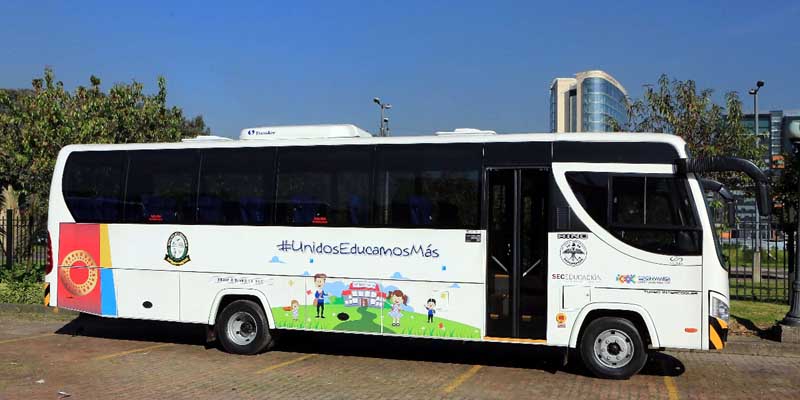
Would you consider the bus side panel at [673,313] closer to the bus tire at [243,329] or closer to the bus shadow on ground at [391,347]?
the bus shadow on ground at [391,347]

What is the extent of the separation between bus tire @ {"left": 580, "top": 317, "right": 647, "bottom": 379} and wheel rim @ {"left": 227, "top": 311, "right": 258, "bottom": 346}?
16.3ft

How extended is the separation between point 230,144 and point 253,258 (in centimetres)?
186

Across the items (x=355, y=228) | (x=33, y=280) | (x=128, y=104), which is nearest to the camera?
(x=355, y=228)

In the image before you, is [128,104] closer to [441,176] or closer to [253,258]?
[253,258]

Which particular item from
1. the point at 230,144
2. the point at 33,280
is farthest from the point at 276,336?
the point at 33,280

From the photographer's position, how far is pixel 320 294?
10531mm

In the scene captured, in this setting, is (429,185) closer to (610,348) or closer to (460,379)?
(460,379)

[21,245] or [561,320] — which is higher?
[21,245]

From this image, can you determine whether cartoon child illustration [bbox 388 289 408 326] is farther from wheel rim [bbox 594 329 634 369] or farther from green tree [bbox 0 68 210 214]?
green tree [bbox 0 68 210 214]

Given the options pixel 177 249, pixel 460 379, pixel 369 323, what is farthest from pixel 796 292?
pixel 177 249

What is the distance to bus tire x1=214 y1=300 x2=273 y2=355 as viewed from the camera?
36.0 ft

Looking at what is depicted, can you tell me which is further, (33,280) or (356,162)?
(33,280)

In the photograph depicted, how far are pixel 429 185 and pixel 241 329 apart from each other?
150 inches

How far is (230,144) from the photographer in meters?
11.3
